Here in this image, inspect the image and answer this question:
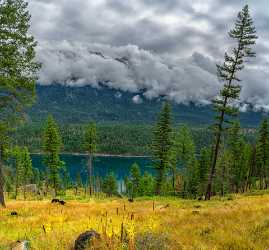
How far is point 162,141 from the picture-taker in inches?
2189

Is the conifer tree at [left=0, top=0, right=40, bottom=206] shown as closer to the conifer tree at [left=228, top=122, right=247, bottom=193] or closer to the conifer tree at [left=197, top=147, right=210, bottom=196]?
the conifer tree at [left=228, top=122, right=247, bottom=193]

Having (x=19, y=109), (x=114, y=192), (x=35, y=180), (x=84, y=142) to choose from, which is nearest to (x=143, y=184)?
(x=114, y=192)

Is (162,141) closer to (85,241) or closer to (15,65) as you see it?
(15,65)

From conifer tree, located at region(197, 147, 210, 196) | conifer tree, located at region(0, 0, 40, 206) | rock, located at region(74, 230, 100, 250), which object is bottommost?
conifer tree, located at region(197, 147, 210, 196)

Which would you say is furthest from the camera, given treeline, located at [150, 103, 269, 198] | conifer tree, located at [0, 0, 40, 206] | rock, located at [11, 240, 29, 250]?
treeline, located at [150, 103, 269, 198]

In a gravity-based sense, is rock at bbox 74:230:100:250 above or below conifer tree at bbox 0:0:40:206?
below

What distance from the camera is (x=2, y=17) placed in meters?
20.8

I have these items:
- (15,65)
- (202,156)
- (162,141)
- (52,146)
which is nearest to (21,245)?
(15,65)

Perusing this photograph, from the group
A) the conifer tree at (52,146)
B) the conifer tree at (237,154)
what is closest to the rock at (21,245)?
the conifer tree at (52,146)

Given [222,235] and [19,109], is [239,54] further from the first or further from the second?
[222,235]

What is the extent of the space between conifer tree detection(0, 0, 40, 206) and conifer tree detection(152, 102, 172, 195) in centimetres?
3459

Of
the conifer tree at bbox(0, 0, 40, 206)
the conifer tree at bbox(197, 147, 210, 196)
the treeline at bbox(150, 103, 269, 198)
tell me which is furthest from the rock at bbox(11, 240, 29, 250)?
the conifer tree at bbox(197, 147, 210, 196)

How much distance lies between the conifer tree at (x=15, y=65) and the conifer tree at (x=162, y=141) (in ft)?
113

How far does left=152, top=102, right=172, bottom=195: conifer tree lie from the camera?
182 ft
